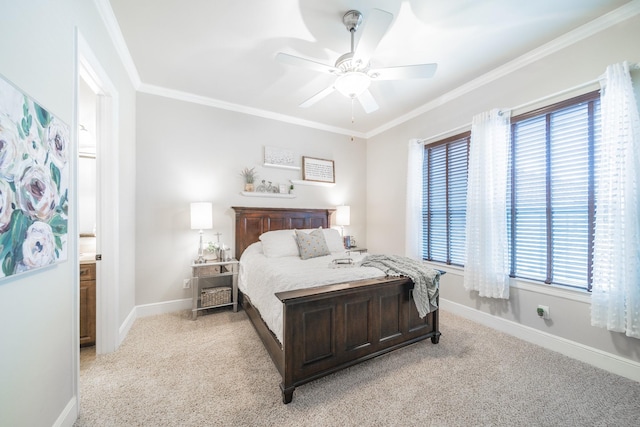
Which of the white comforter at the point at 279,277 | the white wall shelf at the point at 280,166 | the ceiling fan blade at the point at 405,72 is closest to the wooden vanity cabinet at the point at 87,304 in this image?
the white comforter at the point at 279,277

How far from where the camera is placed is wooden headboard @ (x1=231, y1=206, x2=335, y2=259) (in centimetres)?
349

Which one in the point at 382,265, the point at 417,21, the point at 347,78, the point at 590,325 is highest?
the point at 417,21

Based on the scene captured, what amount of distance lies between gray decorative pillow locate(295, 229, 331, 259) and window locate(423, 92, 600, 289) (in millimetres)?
2144

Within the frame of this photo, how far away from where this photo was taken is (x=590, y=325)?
2084 mm

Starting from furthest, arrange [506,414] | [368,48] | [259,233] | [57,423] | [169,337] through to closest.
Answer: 1. [259,233]
2. [169,337]
3. [368,48]
4. [506,414]
5. [57,423]

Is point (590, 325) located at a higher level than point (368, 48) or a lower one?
lower

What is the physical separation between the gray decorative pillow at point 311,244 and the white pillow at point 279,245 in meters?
0.10

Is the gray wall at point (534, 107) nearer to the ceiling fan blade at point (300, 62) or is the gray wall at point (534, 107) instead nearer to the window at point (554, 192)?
the window at point (554, 192)

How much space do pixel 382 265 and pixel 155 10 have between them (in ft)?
9.76

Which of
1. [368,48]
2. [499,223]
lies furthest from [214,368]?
[499,223]

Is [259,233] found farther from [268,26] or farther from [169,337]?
[268,26]

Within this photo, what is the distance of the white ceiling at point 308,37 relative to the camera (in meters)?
1.92

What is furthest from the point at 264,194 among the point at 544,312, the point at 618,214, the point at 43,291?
the point at 618,214

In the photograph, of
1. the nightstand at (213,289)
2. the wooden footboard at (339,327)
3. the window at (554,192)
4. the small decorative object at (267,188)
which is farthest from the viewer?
the small decorative object at (267,188)
